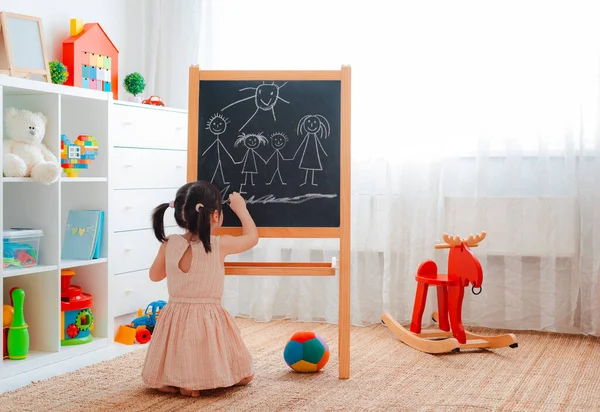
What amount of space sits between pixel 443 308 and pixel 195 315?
133cm

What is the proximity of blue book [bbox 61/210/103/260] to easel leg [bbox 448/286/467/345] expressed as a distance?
161 centimetres

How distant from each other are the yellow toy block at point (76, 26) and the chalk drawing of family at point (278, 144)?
1.13 meters

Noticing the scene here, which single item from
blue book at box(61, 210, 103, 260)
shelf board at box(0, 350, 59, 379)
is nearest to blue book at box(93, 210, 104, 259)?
blue book at box(61, 210, 103, 260)

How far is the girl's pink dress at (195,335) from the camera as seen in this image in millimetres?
2719

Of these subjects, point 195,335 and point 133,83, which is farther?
point 133,83

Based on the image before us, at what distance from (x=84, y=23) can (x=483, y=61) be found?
204 cm

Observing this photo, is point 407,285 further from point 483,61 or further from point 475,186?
point 483,61

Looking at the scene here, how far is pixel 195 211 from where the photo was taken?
110 inches

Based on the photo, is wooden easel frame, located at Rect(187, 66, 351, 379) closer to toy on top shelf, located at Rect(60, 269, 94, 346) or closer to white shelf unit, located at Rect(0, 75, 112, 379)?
white shelf unit, located at Rect(0, 75, 112, 379)

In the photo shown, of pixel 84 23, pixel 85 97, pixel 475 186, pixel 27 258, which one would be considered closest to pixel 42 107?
pixel 85 97

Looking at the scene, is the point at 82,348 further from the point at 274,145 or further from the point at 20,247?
the point at 274,145

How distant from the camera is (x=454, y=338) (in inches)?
135

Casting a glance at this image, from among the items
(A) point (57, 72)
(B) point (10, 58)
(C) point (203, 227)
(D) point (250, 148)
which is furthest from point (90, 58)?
(C) point (203, 227)

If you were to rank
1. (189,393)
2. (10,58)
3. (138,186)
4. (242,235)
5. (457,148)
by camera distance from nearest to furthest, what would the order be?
(189,393)
(242,235)
(10,58)
(138,186)
(457,148)
